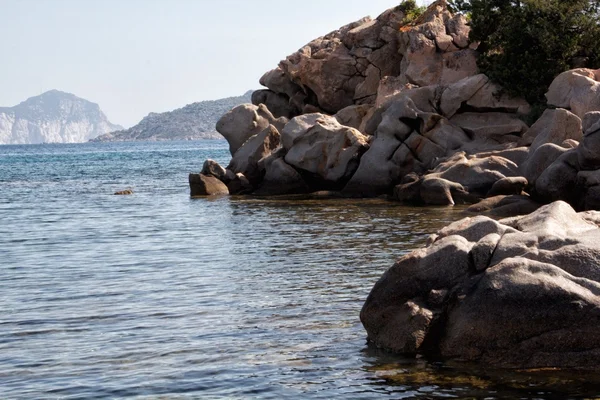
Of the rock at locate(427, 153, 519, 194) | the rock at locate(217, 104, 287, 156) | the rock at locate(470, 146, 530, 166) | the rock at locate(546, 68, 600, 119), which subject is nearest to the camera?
the rock at locate(427, 153, 519, 194)

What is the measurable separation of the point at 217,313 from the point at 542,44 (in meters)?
31.3

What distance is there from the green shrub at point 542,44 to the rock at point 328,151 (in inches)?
324

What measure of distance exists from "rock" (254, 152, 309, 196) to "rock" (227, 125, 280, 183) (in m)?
1.61

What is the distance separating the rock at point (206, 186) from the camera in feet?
151

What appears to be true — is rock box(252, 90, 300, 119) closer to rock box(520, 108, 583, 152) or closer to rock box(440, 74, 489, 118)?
rock box(440, 74, 489, 118)

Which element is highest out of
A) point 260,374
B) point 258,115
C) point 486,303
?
point 258,115

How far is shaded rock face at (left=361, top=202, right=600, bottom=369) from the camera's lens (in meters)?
12.4

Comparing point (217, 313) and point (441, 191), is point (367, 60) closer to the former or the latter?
point (441, 191)

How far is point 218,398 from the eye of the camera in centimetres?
1183

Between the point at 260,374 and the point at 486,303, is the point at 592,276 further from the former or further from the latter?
the point at 260,374

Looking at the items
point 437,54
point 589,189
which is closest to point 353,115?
point 437,54

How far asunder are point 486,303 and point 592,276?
5.11ft

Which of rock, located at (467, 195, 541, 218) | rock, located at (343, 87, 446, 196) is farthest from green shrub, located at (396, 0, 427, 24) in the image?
rock, located at (467, 195, 541, 218)

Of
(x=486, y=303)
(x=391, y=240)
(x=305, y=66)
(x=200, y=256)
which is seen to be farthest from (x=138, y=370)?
(x=305, y=66)
